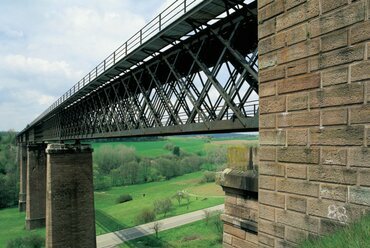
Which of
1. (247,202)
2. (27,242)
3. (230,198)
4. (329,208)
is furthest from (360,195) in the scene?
(27,242)

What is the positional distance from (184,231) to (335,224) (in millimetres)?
43442

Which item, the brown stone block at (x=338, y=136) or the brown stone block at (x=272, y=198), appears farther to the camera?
the brown stone block at (x=272, y=198)

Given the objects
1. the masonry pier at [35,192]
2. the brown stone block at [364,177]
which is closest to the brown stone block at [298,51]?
the brown stone block at [364,177]

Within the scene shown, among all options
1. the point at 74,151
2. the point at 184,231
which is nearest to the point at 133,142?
the point at 184,231

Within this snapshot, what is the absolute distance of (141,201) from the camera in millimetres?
66312

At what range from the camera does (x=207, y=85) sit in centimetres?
1167

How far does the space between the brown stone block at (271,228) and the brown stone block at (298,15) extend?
3.05 metres

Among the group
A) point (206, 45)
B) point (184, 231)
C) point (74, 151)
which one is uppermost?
point (206, 45)

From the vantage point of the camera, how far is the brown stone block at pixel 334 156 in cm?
419

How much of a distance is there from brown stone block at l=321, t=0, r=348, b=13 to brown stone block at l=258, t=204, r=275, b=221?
3014 mm

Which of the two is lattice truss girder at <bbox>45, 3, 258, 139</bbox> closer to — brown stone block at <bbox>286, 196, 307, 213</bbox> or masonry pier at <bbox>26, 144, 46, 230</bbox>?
brown stone block at <bbox>286, 196, 307, 213</bbox>

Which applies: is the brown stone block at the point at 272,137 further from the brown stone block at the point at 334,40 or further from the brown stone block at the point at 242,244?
the brown stone block at the point at 242,244

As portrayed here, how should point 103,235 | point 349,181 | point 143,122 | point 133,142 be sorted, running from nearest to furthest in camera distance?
1. point 349,181
2. point 143,122
3. point 103,235
4. point 133,142

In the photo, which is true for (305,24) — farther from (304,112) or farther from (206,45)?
(206,45)
